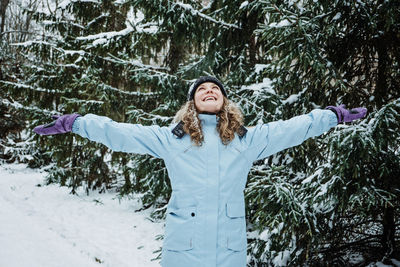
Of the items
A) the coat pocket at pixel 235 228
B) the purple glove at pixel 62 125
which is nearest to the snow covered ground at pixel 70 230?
the purple glove at pixel 62 125

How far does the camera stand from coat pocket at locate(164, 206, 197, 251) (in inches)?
78.9

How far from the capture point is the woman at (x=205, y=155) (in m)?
2.02

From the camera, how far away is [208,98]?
7.79ft

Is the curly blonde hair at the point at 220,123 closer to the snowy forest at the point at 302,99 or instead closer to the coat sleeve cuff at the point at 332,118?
the coat sleeve cuff at the point at 332,118

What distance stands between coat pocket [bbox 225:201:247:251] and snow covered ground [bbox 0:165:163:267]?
327 cm

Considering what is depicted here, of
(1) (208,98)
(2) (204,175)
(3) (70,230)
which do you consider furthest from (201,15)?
(3) (70,230)

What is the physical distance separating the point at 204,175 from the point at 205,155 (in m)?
0.14

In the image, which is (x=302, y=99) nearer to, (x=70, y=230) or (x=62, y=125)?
(x=62, y=125)

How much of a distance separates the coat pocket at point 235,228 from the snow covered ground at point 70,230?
3.27 m

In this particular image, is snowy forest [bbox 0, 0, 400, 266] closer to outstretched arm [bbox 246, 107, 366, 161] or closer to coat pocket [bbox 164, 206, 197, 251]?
outstretched arm [bbox 246, 107, 366, 161]

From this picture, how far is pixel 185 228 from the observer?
6.63ft

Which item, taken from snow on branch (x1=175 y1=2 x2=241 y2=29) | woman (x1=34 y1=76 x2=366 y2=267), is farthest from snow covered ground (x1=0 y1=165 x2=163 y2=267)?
snow on branch (x1=175 y1=2 x2=241 y2=29)

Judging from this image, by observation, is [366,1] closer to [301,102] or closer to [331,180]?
[301,102]

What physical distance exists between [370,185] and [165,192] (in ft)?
14.3
